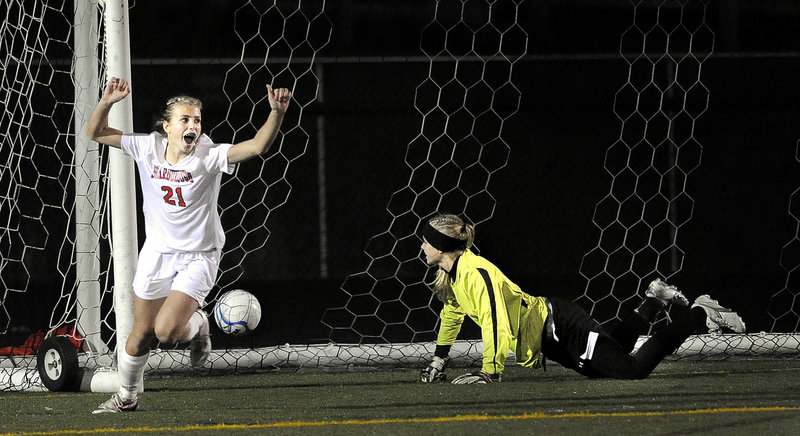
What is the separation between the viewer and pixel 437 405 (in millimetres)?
3863

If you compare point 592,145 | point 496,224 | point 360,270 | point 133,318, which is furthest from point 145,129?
point 133,318

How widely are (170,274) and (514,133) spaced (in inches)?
267

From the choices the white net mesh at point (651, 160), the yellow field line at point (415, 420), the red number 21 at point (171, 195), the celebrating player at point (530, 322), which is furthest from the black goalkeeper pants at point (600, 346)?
the white net mesh at point (651, 160)

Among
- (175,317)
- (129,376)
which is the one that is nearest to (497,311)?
(175,317)

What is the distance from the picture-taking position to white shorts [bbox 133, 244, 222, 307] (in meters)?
3.89

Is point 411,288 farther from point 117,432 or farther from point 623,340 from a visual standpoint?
point 117,432

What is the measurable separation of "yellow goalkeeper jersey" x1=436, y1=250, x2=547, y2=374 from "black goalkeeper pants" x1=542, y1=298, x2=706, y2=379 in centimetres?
7

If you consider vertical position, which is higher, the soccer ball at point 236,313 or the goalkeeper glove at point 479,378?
the soccer ball at point 236,313

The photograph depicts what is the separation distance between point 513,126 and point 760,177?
2.24 metres

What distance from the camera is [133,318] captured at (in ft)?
14.2

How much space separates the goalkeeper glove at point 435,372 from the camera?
468cm

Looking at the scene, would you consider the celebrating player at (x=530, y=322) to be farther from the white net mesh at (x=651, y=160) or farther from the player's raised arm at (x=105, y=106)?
the white net mesh at (x=651, y=160)

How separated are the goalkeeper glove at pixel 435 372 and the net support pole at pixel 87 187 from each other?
1.40 m

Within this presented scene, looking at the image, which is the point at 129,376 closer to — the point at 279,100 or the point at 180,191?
the point at 180,191
